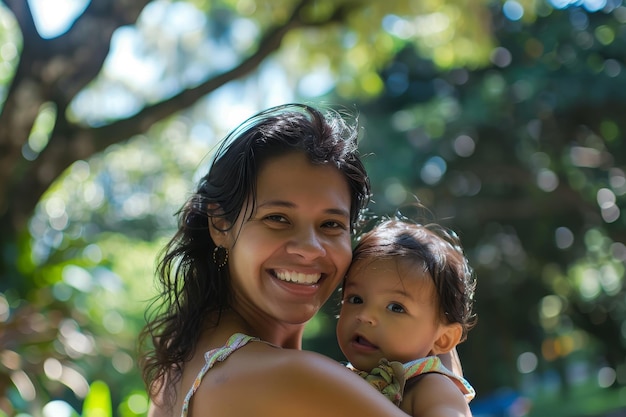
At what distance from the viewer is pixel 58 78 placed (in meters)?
5.48

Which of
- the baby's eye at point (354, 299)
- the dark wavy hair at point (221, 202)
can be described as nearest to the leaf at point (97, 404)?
the dark wavy hair at point (221, 202)

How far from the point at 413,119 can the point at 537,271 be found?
337 centimetres

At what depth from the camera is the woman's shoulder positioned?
4.78 feet

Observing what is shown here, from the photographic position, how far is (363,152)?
33.7 feet

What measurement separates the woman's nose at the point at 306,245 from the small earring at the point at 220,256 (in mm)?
244

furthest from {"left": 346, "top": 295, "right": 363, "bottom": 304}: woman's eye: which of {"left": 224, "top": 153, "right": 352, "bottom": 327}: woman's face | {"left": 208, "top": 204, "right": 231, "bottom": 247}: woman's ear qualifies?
{"left": 208, "top": 204, "right": 231, "bottom": 247}: woman's ear

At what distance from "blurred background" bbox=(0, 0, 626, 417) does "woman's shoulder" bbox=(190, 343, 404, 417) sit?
1.30 meters

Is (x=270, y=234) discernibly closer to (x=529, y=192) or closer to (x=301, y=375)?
(x=301, y=375)

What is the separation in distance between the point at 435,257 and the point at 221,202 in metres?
0.52

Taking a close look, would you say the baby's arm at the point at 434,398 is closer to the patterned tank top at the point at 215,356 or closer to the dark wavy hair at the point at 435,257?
the dark wavy hair at the point at 435,257

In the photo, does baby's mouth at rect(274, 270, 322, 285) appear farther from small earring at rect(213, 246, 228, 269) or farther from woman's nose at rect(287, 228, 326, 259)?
small earring at rect(213, 246, 228, 269)

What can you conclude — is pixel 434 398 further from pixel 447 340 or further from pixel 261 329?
pixel 261 329

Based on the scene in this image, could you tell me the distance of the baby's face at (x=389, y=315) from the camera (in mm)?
1813

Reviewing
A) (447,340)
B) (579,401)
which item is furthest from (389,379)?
(579,401)
